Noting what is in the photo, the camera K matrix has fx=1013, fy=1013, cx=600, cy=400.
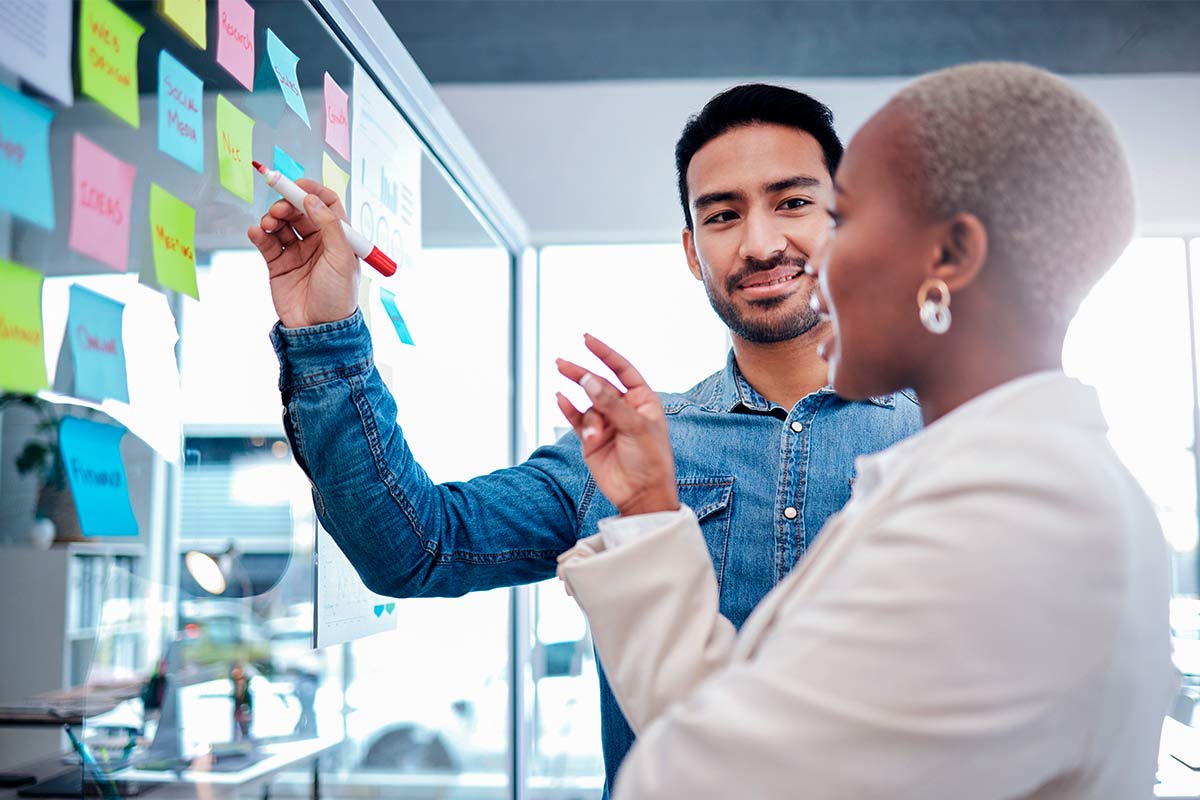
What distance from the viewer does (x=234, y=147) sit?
3.46ft

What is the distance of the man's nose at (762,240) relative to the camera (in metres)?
1.29

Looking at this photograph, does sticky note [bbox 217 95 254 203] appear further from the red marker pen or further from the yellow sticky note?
the yellow sticky note

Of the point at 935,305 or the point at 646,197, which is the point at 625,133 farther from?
the point at 935,305

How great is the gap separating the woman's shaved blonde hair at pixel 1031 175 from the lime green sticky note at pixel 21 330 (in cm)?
61

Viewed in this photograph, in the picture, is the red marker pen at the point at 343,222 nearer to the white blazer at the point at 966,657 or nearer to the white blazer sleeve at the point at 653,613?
the white blazer sleeve at the point at 653,613

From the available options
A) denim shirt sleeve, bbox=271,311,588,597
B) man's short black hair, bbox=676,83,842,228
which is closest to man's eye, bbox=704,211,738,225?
man's short black hair, bbox=676,83,842,228

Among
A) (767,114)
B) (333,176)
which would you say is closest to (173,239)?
(333,176)

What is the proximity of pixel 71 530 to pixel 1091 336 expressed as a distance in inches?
143

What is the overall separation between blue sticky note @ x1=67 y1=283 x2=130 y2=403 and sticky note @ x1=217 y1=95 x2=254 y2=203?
216 mm

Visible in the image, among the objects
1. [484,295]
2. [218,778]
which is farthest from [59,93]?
[218,778]

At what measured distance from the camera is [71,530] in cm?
100

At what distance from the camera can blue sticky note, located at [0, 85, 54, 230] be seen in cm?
69

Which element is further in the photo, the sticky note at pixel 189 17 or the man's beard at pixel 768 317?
the man's beard at pixel 768 317

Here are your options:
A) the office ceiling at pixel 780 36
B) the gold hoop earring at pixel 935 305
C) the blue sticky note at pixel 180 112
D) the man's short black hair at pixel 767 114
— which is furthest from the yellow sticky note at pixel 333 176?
the office ceiling at pixel 780 36
